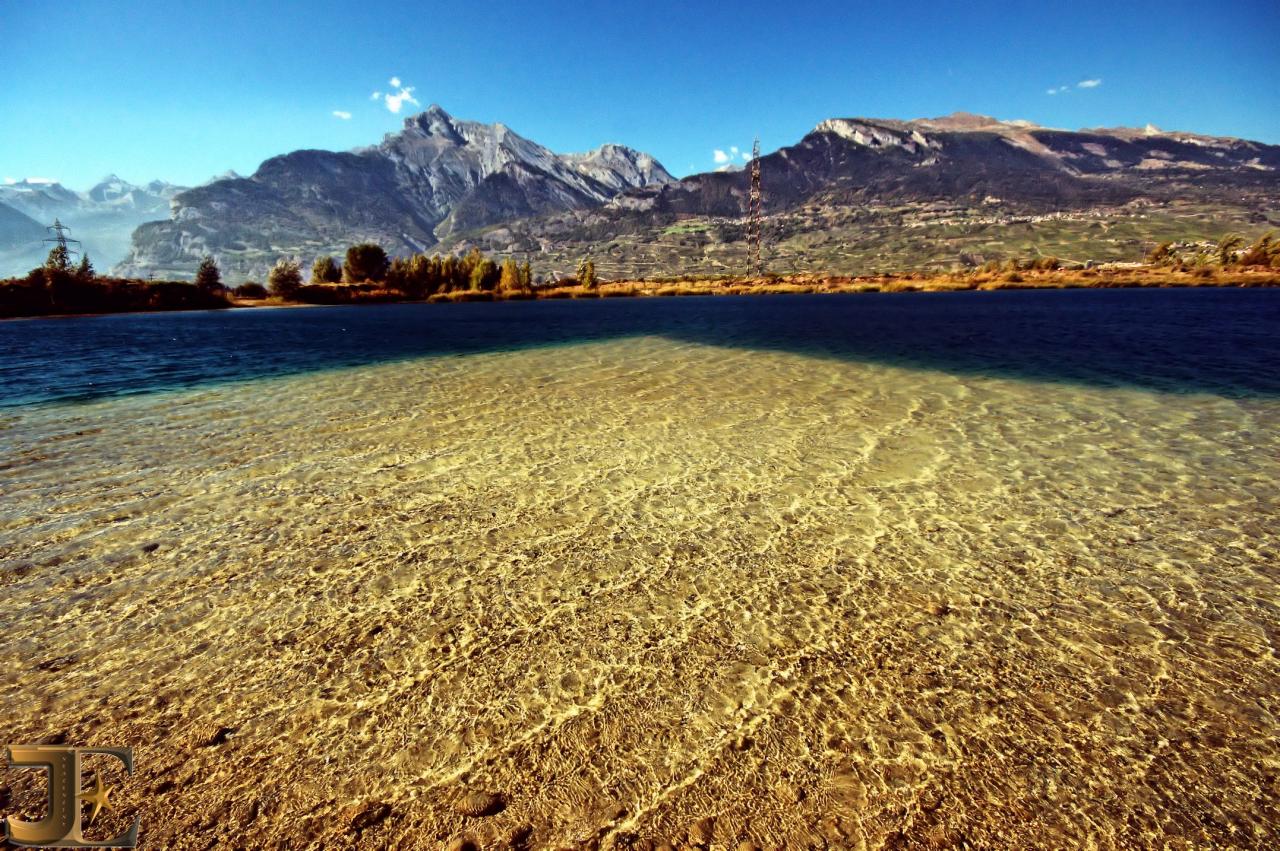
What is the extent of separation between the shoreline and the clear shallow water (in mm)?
137408

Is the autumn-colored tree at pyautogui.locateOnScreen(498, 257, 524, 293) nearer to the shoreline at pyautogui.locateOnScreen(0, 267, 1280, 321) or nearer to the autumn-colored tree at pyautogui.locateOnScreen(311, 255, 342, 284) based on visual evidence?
the shoreline at pyautogui.locateOnScreen(0, 267, 1280, 321)

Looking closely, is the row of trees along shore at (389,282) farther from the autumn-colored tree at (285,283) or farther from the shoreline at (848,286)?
the shoreline at (848,286)

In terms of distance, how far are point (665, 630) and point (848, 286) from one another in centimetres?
16640

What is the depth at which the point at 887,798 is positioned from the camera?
359cm

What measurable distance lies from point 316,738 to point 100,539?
6.44 meters

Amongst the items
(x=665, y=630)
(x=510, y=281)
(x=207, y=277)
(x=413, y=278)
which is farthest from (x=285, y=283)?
(x=665, y=630)

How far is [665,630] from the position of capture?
5.47m

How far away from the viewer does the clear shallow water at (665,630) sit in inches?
141

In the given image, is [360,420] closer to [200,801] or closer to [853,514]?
[200,801]

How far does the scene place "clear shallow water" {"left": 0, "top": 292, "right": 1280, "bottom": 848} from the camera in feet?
11.8

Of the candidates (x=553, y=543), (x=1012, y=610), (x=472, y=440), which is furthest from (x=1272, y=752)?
(x=472, y=440)

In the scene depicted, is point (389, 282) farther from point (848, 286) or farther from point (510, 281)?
point (848, 286)

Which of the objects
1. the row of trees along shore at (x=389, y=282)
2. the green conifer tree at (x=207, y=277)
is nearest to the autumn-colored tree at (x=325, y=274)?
the row of trees along shore at (x=389, y=282)

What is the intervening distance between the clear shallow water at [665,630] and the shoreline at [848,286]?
137408 mm
